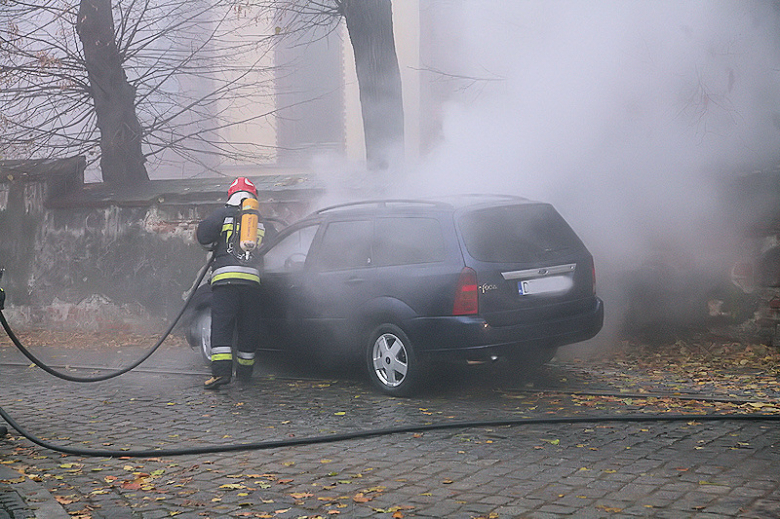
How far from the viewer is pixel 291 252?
32.5ft

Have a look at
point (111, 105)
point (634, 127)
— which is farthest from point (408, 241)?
point (111, 105)

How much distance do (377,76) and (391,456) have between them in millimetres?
7288

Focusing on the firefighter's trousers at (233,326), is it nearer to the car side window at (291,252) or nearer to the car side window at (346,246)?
the car side window at (291,252)

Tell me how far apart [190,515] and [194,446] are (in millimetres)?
1648

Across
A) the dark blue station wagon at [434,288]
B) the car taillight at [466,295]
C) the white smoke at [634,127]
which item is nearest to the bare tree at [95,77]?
the white smoke at [634,127]

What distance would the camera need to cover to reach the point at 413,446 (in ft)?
21.7

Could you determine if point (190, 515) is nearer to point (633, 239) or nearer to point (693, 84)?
point (633, 239)

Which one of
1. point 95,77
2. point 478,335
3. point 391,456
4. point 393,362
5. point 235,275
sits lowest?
point 391,456

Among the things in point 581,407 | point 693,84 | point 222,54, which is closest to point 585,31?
point 693,84

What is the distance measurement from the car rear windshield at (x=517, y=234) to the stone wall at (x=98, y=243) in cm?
465

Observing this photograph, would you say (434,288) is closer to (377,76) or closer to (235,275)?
(235,275)

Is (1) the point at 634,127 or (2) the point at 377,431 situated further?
(1) the point at 634,127

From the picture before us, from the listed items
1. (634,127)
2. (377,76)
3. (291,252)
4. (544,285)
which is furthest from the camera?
(377,76)

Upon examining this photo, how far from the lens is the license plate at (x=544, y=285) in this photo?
8.13m
